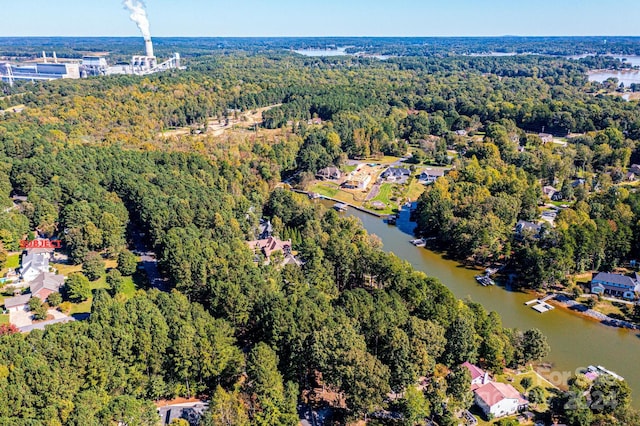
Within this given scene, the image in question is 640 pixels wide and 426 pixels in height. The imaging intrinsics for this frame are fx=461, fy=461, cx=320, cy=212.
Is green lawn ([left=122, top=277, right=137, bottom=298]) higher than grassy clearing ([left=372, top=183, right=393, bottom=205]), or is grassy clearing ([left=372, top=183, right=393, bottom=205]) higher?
grassy clearing ([left=372, top=183, right=393, bottom=205])

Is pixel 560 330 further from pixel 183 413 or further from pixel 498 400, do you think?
pixel 183 413

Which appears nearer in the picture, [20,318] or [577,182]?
[20,318]

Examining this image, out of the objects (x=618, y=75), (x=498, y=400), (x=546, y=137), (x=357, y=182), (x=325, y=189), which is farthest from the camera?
(x=618, y=75)

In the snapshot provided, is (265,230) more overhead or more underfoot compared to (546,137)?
more underfoot

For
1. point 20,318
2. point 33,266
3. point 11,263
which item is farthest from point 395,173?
point 20,318

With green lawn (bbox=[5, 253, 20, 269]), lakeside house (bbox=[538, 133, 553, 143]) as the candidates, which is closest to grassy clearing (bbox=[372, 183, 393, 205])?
lakeside house (bbox=[538, 133, 553, 143])

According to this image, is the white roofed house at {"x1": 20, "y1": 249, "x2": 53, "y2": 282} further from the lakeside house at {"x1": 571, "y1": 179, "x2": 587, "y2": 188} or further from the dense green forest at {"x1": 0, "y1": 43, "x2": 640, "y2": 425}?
the lakeside house at {"x1": 571, "y1": 179, "x2": 587, "y2": 188}
